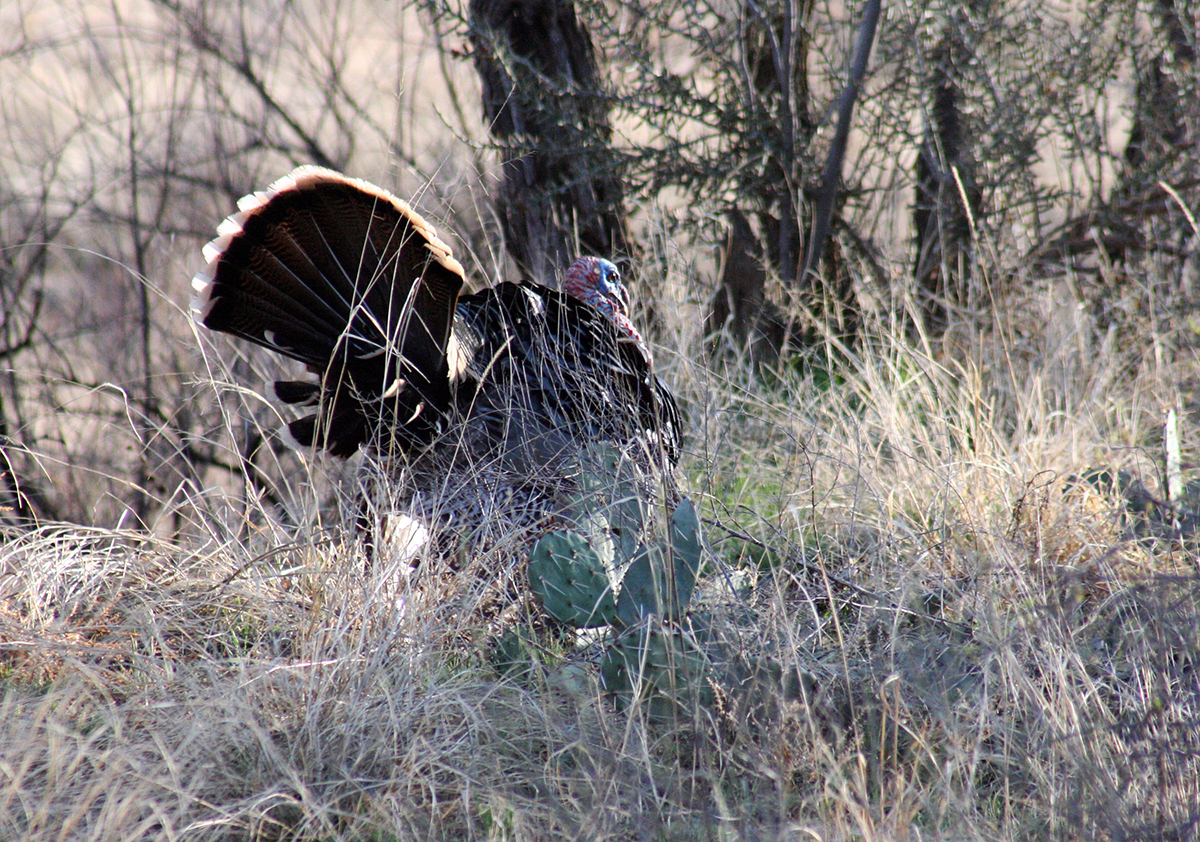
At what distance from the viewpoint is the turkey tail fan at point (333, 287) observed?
2410 millimetres

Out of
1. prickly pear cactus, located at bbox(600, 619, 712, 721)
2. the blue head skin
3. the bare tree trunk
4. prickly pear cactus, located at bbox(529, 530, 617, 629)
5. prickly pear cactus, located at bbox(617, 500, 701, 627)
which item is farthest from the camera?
the bare tree trunk

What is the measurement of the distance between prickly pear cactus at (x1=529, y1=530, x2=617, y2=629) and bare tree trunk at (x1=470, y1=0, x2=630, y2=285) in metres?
2.70

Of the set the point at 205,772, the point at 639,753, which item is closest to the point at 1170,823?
the point at 639,753

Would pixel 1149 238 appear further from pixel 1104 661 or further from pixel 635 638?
pixel 635 638

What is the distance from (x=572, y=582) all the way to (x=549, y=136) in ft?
11.2

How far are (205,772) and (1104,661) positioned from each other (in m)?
1.93

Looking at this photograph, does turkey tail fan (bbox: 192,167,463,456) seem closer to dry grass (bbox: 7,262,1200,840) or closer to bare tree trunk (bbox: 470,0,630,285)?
dry grass (bbox: 7,262,1200,840)

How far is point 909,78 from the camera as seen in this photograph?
16.8 ft

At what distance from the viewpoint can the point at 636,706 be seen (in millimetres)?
1900

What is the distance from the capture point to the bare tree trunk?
495 cm

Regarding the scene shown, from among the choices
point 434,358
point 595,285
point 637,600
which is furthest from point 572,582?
point 595,285

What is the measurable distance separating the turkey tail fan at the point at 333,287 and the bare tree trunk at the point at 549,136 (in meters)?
2.22

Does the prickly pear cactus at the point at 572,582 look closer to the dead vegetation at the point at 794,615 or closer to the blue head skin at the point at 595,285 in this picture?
the dead vegetation at the point at 794,615

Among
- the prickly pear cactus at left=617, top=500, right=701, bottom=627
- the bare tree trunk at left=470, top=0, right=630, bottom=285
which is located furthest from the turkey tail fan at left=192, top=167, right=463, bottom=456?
the bare tree trunk at left=470, top=0, right=630, bottom=285
